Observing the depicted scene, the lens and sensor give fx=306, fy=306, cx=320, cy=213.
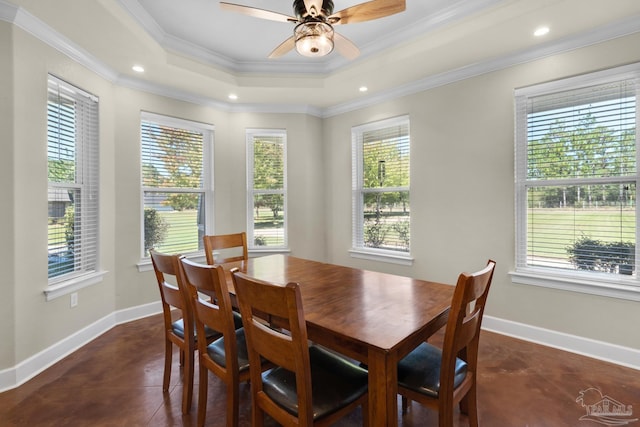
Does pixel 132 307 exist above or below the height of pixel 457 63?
below

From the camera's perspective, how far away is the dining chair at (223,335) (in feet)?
4.88

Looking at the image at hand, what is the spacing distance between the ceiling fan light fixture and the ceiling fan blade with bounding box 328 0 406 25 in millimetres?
117

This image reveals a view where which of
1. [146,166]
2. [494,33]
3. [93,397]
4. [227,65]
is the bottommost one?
[93,397]

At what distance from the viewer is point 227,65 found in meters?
3.49

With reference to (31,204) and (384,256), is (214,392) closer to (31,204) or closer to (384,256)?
(31,204)

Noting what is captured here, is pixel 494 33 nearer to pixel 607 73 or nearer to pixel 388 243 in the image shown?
pixel 607 73

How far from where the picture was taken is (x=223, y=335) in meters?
1.53

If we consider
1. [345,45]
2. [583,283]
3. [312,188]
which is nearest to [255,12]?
[345,45]

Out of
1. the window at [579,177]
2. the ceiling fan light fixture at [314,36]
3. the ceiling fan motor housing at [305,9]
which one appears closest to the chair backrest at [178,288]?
the ceiling fan light fixture at [314,36]

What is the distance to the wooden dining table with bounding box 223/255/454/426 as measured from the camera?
1146 mm

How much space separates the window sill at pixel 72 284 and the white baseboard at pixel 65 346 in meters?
0.40

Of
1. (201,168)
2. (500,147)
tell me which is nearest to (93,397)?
(201,168)

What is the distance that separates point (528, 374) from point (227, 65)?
4080 millimetres

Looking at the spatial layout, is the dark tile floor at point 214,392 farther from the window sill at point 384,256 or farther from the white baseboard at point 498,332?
the window sill at point 384,256
